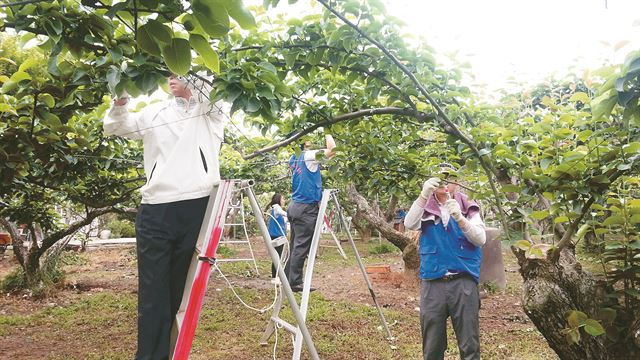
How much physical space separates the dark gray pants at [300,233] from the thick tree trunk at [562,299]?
286cm

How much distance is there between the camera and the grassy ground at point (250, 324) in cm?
440

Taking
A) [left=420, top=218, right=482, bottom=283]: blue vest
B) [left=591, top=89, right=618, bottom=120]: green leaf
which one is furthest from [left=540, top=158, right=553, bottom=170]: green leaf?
[left=420, top=218, right=482, bottom=283]: blue vest

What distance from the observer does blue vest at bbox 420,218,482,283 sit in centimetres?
299

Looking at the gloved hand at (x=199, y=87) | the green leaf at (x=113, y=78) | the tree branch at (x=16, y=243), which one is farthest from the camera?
the tree branch at (x=16, y=243)

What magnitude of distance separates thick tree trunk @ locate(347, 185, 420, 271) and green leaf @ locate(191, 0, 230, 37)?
7.16 metres

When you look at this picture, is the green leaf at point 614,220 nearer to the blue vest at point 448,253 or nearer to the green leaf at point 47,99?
the blue vest at point 448,253

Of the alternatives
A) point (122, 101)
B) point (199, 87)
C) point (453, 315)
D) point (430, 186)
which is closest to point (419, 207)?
point (430, 186)

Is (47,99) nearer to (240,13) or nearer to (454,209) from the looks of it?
(240,13)

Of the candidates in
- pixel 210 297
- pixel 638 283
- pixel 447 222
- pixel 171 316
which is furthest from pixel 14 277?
pixel 638 283

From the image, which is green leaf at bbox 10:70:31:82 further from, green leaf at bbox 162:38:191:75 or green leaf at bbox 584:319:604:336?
green leaf at bbox 584:319:604:336

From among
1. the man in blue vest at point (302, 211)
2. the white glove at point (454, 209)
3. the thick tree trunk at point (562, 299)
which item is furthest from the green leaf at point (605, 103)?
the man in blue vest at point (302, 211)

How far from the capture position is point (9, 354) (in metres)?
4.48

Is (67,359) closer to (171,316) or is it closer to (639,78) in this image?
(171,316)

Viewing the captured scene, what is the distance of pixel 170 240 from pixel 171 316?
406 mm
